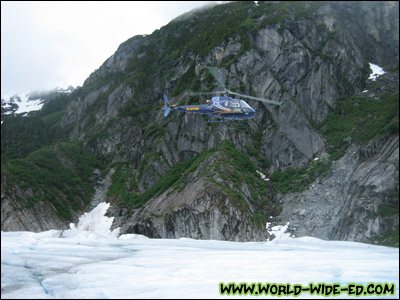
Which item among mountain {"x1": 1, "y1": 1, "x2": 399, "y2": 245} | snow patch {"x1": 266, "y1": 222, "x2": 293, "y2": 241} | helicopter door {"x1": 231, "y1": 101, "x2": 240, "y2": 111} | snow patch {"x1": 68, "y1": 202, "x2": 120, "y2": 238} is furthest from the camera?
snow patch {"x1": 68, "y1": 202, "x2": 120, "y2": 238}

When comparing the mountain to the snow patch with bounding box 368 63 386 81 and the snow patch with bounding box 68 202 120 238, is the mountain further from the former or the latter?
the snow patch with bounding box 368 63 386 81

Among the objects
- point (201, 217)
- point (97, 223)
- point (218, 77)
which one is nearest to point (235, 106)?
point (201, 217)

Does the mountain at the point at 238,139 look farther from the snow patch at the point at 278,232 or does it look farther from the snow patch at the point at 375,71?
the snow patch at the point at 375,71

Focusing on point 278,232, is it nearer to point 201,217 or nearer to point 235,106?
point 201,217

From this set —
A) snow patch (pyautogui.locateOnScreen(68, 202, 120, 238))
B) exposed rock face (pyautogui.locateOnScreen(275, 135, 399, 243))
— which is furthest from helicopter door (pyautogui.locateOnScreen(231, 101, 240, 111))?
snow patch (pyautogui.locateOnScreen(68, 202, 120, 238))

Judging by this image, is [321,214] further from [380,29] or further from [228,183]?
[380,29]
